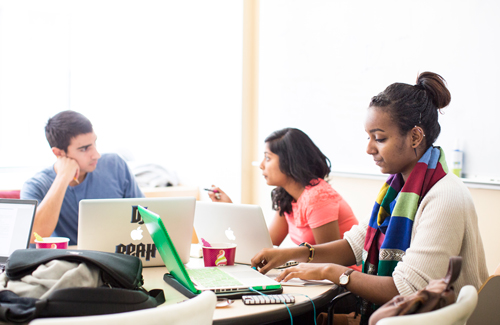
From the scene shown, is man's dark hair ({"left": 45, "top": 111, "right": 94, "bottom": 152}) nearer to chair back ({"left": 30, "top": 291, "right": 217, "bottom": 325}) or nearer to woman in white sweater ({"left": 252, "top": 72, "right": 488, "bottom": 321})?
woman in white sweater ({"left": 252, "top": 72, "right": 488, "bottom": 321})

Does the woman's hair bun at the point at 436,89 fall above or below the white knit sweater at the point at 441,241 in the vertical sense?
above

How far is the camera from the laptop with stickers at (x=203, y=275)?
1.25 meters

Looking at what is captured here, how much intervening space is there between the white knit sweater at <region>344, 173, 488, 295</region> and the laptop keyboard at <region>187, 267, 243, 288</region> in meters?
0.49

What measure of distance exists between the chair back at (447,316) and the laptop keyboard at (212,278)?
0.60 metres

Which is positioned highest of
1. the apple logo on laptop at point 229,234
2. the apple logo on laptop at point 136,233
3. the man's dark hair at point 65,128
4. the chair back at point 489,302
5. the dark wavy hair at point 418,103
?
the dark wavy hair at point 418,103

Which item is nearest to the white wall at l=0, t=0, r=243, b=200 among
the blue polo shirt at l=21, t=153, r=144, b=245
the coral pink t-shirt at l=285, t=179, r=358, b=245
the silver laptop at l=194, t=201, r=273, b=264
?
the blue polo shirt at l=21, t=153, r=144, b=245

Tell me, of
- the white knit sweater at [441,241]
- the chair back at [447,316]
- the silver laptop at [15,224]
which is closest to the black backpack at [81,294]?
the silver laptop at [15,224]

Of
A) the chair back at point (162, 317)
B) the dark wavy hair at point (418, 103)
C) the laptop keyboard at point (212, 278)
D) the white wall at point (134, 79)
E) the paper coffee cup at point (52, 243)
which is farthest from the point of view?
the white wall at point (134, 79)

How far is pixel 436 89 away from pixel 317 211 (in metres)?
0.77

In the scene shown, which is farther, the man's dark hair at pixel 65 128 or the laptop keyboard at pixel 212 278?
the man's dark hair at pixel 65 128

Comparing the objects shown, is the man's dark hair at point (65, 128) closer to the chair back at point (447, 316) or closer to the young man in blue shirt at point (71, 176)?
the young man in blue shirt at point (71, 176)

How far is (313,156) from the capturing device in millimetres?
2246

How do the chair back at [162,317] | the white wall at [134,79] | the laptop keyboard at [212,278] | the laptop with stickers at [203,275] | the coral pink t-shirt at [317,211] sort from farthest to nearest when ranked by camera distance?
1. the white wall at [134,79]
2. the coral pink t-shirt at [317,211]
3. the laptop keyboard at [212,278]
4. the laptop with stickers at [203,275]
5. the chair back at [162,317]

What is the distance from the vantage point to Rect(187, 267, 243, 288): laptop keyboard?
1.35m
